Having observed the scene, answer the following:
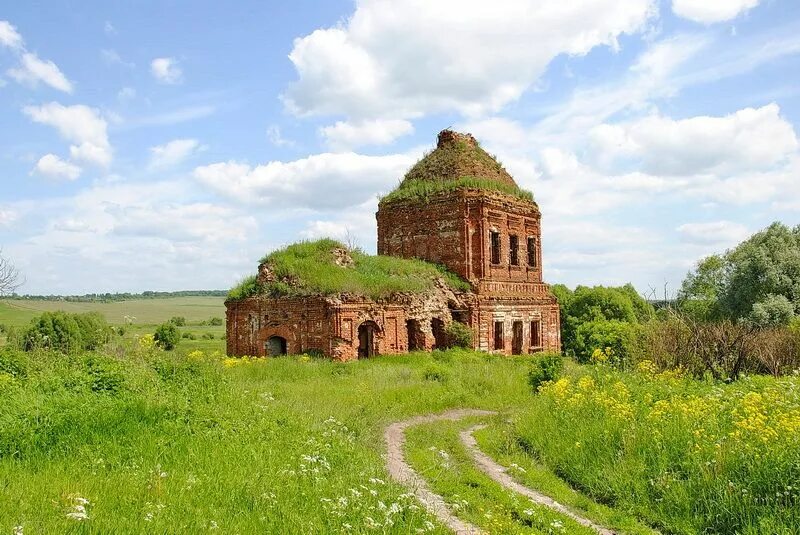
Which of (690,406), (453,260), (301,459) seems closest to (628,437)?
(690,406)

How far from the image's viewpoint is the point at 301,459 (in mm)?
7426

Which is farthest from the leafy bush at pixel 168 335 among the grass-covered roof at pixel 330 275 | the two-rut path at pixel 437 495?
the two-rut path at pixel 437 495

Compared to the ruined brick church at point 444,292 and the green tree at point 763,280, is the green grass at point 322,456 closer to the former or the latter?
the ruined brick church at point 444,292

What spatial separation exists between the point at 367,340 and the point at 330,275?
292 centimetres

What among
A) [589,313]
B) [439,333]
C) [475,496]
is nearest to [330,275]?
[439,333]

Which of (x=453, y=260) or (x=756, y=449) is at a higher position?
(x=453, y=260)

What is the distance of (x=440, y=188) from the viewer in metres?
25.5

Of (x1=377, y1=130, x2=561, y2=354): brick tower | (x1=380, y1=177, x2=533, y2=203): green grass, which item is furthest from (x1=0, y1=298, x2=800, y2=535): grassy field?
(x1=380, y1=177, x2=533, y2=203): green grass

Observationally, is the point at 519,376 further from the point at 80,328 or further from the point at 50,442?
the point at 80,328

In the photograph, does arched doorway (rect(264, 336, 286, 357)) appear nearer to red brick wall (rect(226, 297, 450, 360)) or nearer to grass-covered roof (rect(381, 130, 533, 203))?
red brick wall (rect(226, 297, 450, 360))

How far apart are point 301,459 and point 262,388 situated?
5.97 m

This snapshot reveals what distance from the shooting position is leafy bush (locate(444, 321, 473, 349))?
2342 centimetres

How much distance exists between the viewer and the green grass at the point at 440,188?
25.2 metres

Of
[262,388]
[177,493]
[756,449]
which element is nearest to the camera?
[177,493]
